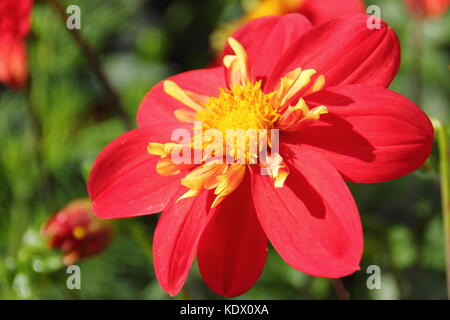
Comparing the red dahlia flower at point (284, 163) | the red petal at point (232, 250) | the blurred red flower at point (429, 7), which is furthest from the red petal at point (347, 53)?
the blurred red flower at point (429, 7)

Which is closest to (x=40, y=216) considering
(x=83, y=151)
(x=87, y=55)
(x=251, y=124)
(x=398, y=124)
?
(x=83, y=151)

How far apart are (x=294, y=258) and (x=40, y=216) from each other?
69 centimetres

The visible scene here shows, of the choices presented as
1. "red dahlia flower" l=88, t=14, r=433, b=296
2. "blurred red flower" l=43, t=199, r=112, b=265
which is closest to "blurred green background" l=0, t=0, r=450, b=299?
"blurred red flower" l=43, t=199, r=112, b=265

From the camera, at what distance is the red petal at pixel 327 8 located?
3.01 ft

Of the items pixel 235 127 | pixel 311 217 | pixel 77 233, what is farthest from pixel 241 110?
pixel 77 233

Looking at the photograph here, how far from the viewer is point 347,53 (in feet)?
1.86

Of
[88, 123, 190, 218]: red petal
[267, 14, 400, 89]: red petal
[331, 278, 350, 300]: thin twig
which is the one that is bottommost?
[331, 278, 350, 300]: thin twig

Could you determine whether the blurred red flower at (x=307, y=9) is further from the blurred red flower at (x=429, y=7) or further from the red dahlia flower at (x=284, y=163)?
the red dahlia flower at (x=284, y=163)

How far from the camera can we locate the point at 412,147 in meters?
0.51

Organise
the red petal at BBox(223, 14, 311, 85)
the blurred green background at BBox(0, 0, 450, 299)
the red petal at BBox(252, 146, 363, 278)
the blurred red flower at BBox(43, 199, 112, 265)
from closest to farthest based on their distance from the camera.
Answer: the red petal at BBox(252, 146, 363, 278), the red petal at BBox(223, 14, 311, 85), the blurred red flower at BBox(43, 199, 112, 265), the blurred green background at BBox(0, 0, 450, 299)

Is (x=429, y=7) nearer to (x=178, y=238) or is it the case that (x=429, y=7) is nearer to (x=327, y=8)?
(x=327, y=8)

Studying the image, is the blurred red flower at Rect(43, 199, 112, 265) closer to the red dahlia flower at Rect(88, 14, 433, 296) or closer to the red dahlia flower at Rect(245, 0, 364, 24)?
the red dahlia flower at Rect(88, 14, 433, 296)

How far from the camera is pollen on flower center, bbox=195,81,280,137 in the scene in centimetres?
57

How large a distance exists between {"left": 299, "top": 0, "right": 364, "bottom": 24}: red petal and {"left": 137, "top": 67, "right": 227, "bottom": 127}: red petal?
0.98 ft
